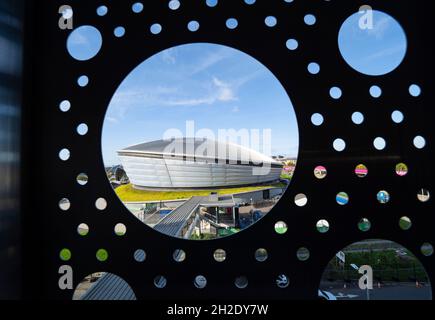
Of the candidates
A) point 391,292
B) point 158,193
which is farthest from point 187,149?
point 391,292

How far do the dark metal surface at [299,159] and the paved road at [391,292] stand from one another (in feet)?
12.5

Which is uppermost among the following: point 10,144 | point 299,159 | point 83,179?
point 10,144

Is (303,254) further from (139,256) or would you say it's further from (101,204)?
(101,204)

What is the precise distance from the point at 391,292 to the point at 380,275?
0.45 metres

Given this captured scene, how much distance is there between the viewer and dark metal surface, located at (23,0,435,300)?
208 centimetres

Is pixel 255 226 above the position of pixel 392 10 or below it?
below

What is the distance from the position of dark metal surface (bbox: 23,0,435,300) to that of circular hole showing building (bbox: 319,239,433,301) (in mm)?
3498

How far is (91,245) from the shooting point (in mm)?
2188

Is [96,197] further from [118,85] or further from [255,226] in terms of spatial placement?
[255,226]

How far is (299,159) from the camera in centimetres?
211

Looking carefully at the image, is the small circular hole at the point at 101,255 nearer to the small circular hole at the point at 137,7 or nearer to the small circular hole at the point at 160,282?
the small circular hole at the point at 160,282

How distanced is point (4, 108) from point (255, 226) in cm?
213

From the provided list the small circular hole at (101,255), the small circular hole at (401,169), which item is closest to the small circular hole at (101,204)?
the small circular hole at (101,255)
